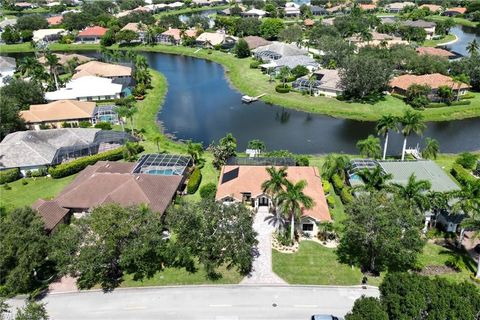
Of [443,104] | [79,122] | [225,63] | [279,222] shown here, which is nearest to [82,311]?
[279,222]

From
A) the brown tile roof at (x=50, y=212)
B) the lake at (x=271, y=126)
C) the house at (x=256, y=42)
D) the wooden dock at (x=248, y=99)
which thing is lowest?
the lake at (x=271, y=126)

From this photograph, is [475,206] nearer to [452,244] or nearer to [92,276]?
[452,244]

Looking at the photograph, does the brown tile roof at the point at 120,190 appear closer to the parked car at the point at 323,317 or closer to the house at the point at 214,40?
the parked car at the point at 323,317

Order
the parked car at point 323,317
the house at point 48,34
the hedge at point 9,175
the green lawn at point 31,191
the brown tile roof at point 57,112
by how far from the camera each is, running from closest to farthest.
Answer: the parked car at point 323,317 → the green lawn at point 31,191 → the hedge at point 9,175 → the brown tile roof at point 57,112 → the house at point 48,34

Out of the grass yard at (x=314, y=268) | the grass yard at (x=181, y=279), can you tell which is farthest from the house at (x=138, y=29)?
the grass yard at (x=314, y=268)

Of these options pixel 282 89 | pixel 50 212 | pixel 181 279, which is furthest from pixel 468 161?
pixel 50 212

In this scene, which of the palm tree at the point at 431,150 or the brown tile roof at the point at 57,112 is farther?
the brown tile roof at the point at 57,112

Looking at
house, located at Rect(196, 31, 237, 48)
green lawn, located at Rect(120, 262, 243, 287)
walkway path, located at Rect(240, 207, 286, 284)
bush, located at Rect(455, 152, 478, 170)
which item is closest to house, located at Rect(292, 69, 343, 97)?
bush, located at Rect(455, 152, 478, 170)
